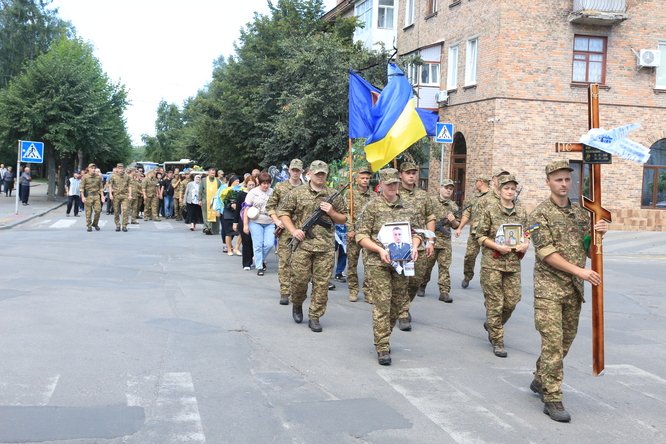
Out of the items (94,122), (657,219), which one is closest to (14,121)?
(94,122)

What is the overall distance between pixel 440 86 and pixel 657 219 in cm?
946

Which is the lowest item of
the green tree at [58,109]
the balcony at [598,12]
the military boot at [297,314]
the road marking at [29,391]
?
the road marking at [29,391]

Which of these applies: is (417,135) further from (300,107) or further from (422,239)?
(300,107)

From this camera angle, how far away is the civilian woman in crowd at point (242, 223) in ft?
44.3

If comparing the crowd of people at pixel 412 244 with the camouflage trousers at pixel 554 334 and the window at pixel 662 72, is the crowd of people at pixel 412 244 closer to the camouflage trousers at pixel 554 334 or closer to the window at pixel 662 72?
the camouflage trousers at pixel 554 334

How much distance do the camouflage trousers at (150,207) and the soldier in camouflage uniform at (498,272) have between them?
2036 cm

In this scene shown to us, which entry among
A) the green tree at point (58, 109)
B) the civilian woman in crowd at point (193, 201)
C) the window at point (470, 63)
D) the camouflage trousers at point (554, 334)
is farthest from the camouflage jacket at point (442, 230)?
the green tree at point (58, 109)

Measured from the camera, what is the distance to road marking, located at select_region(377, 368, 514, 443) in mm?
5128

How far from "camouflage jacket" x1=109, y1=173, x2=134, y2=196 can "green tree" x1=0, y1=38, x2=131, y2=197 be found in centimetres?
1614

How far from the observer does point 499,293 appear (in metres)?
7.73

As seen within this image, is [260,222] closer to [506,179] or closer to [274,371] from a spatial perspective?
[506,179]

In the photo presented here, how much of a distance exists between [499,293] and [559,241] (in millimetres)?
2196

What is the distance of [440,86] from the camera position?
30.0 meters

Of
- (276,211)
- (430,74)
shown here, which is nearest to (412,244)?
(276,211)
